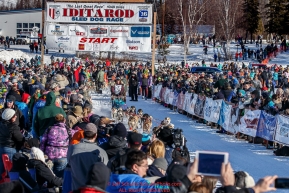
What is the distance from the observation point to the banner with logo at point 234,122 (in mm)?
17234

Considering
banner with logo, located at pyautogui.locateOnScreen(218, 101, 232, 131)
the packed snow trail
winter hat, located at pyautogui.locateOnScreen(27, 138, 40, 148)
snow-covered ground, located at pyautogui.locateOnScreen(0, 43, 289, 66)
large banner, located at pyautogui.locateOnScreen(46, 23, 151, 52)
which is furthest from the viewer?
snow-covered ground, located at pyautogui.locateOnScreen(0, 43, 289, 66)

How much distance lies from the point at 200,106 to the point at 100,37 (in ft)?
35.2

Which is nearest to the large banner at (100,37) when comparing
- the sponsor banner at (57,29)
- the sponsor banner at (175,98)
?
the sponsor banner at (57,29)

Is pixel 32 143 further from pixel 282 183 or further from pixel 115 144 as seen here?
pixel 282 183

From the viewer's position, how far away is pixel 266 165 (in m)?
13.0

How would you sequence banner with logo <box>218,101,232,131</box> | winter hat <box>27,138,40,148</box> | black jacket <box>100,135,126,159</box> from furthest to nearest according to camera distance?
banner with logo <box>218,101,232,131</box> → winter hat <box>27,138,40,148</box> → black jacket <box>100,135,126,159</box>

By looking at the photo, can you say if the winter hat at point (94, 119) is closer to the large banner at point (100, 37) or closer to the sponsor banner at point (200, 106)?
the sponsor banner at point (200, 106)

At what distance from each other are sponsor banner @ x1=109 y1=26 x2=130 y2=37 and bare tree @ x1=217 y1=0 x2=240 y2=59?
29530mm

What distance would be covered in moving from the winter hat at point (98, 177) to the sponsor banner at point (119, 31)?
2545 centimetres

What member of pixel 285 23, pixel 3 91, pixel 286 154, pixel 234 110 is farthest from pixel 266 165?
pixel 285 23

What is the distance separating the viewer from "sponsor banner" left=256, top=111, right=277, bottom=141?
49.1 ft

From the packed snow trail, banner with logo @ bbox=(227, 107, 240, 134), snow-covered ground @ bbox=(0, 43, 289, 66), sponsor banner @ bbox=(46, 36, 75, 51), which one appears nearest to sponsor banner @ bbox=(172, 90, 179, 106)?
the packed snow trail

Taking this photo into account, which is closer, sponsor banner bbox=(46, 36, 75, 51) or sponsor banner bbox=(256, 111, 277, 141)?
sponsor banner bbox=(256, 111, 277, 141)

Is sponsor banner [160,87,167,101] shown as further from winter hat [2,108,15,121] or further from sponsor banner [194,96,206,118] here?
winter hat [2,108,15,121]
